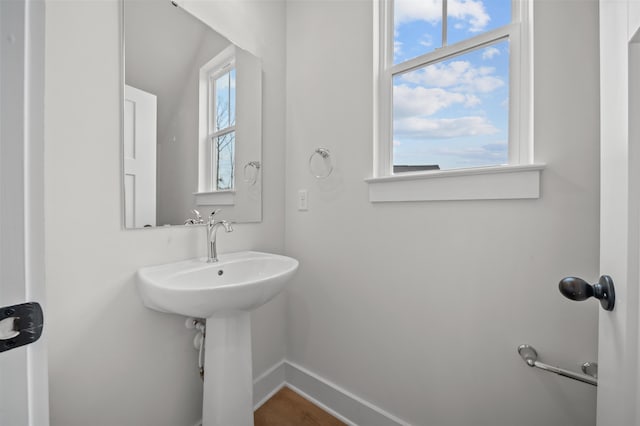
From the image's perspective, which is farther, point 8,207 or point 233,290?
point 233,290

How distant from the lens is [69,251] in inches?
32.4

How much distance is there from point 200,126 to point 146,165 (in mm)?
315

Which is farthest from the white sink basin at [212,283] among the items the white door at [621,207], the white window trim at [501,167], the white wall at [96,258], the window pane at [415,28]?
the window pane at [415,28]

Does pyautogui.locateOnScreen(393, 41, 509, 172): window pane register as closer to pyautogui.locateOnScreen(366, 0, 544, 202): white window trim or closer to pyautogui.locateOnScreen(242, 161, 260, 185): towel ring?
pyautogui.locateOnScreen(366, 0, 544, 202): white window trim

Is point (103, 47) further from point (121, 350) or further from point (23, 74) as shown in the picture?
point (121, 350)

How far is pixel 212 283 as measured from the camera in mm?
1053

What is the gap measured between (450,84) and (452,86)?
1cm

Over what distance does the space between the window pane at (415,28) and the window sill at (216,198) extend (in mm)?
1011

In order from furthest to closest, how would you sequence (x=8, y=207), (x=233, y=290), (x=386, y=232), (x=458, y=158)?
(x=386, y=232) < (x=458, y=158) < (x=233, y=290) < (x=8, y=207)

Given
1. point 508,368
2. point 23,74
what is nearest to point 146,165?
point 23,74

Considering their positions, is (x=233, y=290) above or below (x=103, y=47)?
below

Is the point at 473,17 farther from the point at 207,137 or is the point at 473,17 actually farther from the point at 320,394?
the point at 320,394

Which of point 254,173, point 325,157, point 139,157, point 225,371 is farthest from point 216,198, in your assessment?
point 225,371

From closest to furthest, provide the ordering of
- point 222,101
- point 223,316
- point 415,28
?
point 223,316 < point 415,28 < point 222,101
